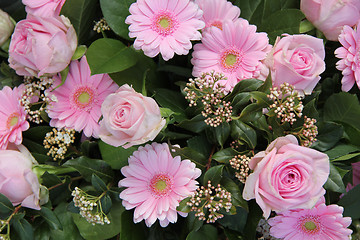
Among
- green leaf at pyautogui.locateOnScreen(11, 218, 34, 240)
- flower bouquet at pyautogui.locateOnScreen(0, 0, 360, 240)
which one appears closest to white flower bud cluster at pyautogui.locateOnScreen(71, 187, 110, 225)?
flower bouquet at pyautogui.locateOnScreen(0, 0, 360, 240)

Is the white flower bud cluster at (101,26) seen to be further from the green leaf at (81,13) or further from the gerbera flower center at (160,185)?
the gerbera flower center at (160,185)

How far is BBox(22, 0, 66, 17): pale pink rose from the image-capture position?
0.75 meters

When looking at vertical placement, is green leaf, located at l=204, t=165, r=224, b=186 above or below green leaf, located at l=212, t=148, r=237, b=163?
below

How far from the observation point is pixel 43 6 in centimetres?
76

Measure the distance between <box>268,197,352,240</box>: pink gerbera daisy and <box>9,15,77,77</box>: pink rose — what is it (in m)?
0.48

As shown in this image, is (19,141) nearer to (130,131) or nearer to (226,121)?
(130,131)

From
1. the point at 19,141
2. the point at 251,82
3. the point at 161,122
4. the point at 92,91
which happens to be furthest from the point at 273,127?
the point at 19,141

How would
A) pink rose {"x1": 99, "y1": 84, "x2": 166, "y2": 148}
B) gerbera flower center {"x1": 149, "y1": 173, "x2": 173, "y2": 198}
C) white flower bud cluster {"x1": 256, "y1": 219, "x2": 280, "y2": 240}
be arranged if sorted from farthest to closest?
white flower bud cluster {"x1": 256, "y1": 219, "x2": 280, "y2": 240}
gerbera flower center {"x1": 149, "y1": 173, "x2": 173, "y2": 198}
pink rose {"x1": 99, "y1": 84, "x2": 166, "y2": 148}

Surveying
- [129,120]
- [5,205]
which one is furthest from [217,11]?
[5,205]

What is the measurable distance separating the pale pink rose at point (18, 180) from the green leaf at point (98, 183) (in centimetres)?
9

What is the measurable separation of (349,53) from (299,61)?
109mm

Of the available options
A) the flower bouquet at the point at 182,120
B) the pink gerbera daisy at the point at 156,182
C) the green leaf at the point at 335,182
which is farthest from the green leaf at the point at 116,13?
the green leaf at the point at 335,182

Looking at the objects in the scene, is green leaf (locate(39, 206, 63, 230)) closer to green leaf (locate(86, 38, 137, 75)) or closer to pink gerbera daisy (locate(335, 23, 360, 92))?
green leaf (locate(86, 38, 137, 75))

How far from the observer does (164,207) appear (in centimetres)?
67
